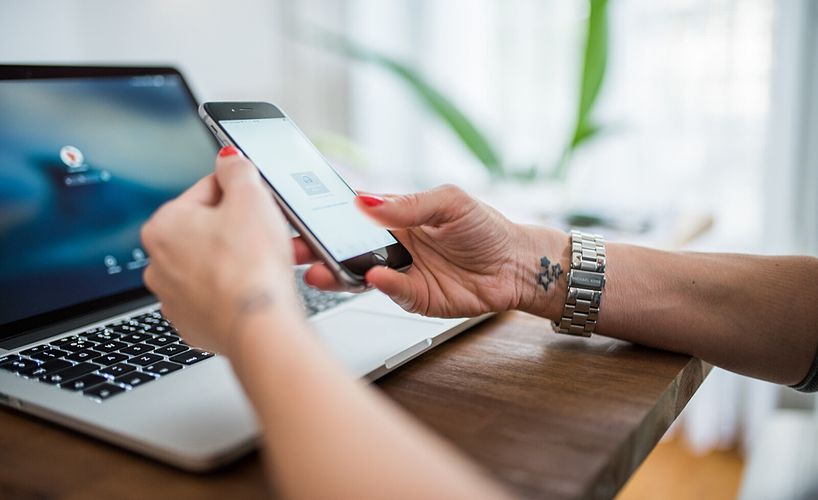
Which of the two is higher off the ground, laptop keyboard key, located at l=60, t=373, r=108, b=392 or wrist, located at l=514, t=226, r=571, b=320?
wrist, located at l=514, t=226, r=571, b=320

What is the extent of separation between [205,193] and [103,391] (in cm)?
15

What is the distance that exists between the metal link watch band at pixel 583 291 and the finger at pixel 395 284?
132mm

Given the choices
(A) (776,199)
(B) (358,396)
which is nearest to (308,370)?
(B) (358,396)

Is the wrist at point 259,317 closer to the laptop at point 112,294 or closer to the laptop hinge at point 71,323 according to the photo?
the laptop at point 112,294

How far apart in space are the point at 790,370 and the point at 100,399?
55cm

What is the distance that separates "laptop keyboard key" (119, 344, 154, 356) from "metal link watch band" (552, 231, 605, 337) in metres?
0.35

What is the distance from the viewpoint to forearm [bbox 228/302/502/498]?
29 cm

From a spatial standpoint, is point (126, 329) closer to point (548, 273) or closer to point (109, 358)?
point (109, 358)

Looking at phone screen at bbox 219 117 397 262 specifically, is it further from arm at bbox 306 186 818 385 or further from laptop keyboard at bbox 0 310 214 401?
laptop keyboard at bbox 0 310 214 401

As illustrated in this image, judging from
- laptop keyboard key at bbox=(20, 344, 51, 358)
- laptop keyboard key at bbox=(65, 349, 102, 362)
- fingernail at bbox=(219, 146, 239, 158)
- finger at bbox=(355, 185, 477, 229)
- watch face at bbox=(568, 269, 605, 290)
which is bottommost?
laptop keyboard key at bbox=(20, 344, 51, 358)

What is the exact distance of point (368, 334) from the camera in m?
0.57

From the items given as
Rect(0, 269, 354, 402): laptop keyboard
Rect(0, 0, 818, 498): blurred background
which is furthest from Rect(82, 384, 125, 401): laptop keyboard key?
Rect(0, 0, 818, 498): blurred background

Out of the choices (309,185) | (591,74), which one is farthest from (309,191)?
(591,74)

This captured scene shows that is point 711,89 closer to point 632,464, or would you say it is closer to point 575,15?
point 575,15
